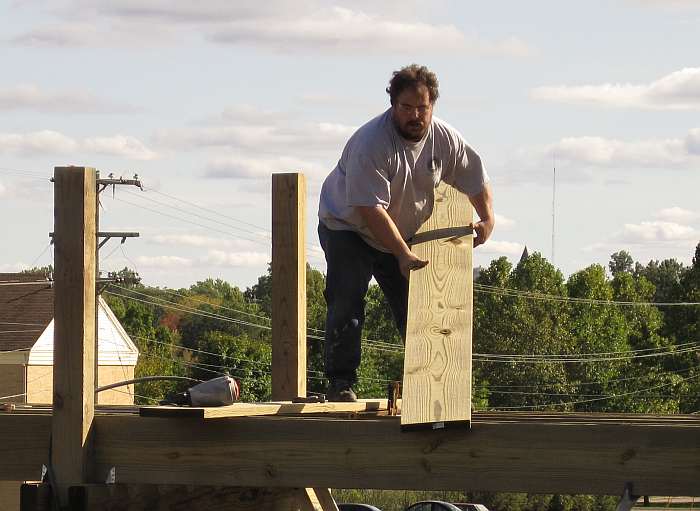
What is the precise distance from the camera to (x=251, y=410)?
18.2 feet

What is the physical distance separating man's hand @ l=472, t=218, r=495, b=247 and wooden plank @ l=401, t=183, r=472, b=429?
0.19ft

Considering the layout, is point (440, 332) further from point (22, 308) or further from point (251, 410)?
point (22, 308)

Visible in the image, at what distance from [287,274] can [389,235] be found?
129 cm

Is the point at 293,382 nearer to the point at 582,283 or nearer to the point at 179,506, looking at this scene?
the point at 179,506

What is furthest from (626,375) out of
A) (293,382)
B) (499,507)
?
(293,382)

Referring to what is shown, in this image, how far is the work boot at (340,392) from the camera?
21.9 feet

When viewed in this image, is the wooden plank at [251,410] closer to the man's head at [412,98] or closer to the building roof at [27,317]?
the man's head at [412,98]

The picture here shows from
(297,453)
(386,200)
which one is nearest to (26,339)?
(386,200)

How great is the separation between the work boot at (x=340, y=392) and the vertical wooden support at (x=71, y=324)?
146 centimetres

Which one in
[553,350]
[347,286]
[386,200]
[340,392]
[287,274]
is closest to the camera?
[386,200]

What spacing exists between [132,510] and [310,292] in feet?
216

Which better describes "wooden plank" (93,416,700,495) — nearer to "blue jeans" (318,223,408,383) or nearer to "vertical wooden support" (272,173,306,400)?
"blue jeans" (318,223,408,383)

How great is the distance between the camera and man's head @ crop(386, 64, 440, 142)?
5992 mm

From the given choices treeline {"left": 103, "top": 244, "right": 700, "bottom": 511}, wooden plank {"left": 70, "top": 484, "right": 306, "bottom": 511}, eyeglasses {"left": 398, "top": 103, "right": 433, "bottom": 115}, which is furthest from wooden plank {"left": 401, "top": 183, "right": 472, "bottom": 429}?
treeline {"left": 103, "top": 244, "right": 700, "bottom": 511}
